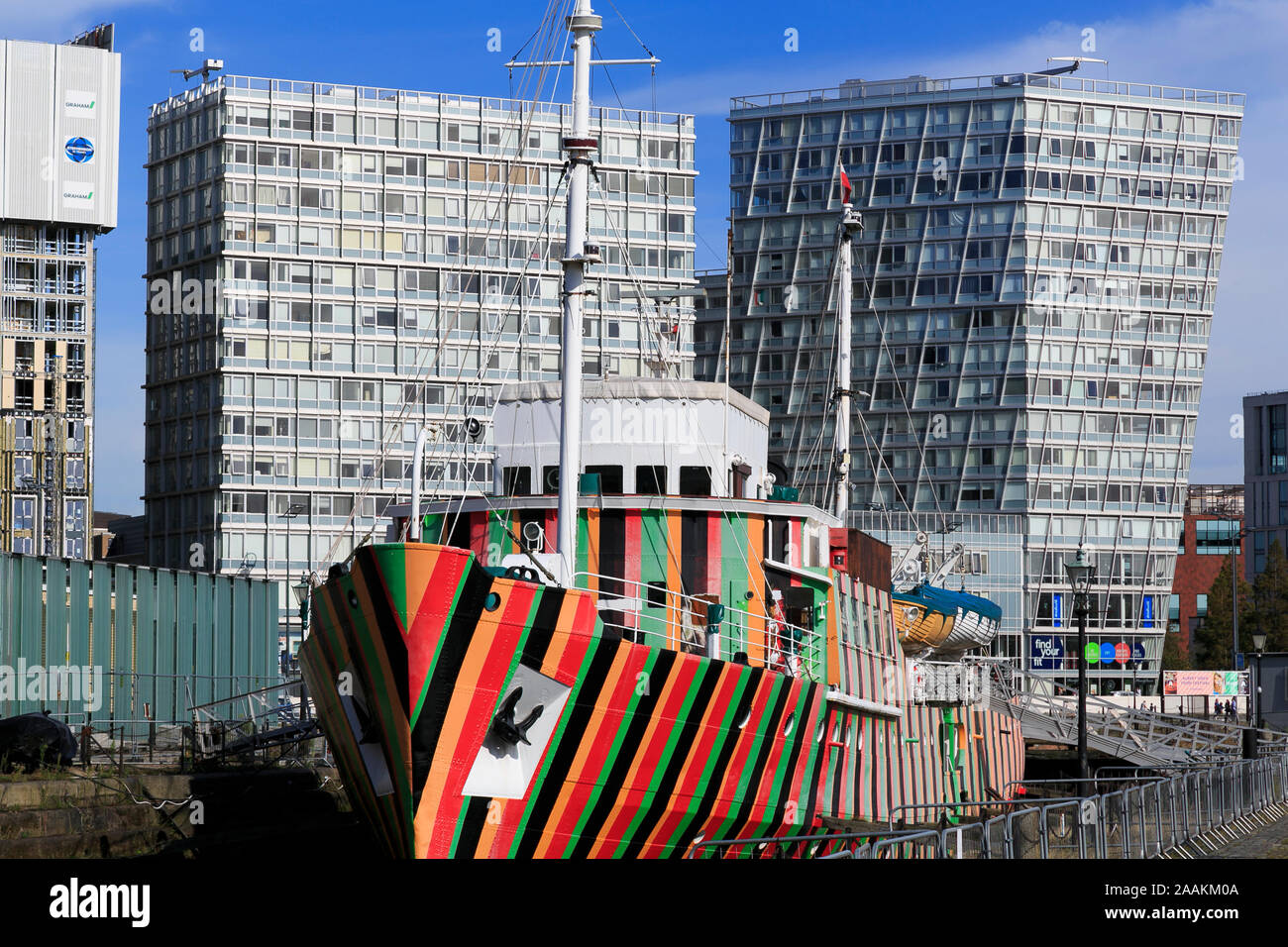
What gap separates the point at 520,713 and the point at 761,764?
4912mm

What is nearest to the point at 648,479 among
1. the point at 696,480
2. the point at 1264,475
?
the point at 696,480

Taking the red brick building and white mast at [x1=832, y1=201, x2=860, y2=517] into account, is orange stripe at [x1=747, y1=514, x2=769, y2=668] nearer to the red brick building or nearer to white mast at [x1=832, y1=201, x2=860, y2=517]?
white mast at [x1=832, y1=201, x2=860, y2=517]

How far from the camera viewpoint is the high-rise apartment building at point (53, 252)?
110875mm

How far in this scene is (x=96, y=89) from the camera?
372 ft

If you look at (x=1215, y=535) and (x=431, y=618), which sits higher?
(x=431, y=618)

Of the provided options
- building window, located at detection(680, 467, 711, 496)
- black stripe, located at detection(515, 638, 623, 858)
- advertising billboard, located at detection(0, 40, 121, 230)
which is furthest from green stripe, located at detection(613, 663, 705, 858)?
advertising billboard, located at detection(0, 40, 121, 230)

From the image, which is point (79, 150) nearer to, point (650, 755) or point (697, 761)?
point (697, 761)

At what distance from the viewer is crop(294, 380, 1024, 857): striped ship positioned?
2103 cm

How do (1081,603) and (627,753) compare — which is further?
(1081,603)

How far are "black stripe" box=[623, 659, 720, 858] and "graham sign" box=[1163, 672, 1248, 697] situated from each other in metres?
76.7

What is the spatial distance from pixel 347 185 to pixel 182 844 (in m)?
72.7

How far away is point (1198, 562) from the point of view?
142 m
